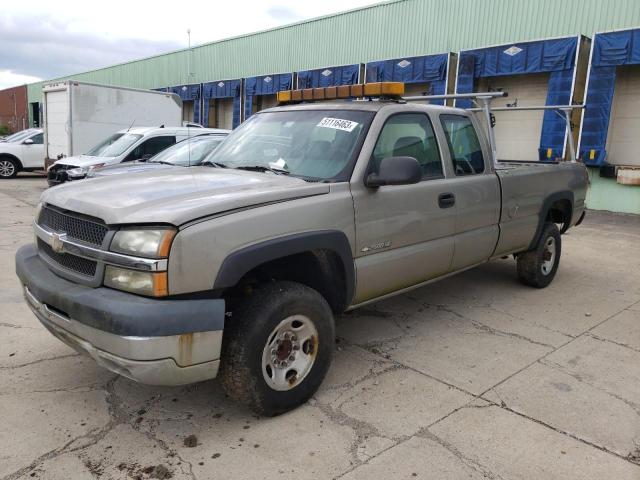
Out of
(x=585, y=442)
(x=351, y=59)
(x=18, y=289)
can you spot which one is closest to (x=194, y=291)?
(x=585, y=442)

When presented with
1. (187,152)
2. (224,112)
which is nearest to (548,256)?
(187,152)

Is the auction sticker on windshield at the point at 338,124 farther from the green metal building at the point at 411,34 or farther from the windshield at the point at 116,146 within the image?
the green metal building at the point at 411,34

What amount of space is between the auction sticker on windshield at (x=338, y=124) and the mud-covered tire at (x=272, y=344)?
126 cm

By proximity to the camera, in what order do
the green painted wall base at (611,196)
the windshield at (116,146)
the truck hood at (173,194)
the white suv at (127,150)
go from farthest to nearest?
the green painted wall base at (611,196), the windshield at (116,146), the white suv at (127,150), the truck hood at (173,194)

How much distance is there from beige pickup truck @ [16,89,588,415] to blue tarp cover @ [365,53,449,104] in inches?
486

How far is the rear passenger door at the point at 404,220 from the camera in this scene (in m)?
3.54

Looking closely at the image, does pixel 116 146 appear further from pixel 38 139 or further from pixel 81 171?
pixel 38 139

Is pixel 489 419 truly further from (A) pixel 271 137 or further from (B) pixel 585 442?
(A) pixel 271 137

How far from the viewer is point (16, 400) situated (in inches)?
128

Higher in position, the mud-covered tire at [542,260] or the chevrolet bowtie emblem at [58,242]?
the chevrolet bowtie emblem at [58,242]

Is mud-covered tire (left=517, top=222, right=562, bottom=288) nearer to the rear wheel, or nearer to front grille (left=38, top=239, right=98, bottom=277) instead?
front grille (left=38, top=239, right=98, bottom=277)

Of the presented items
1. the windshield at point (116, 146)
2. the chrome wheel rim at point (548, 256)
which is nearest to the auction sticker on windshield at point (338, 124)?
the chrome wheel rim at point (548, 256)

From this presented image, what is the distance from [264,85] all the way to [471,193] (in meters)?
19.8

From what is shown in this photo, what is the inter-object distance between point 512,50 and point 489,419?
44.4ft
